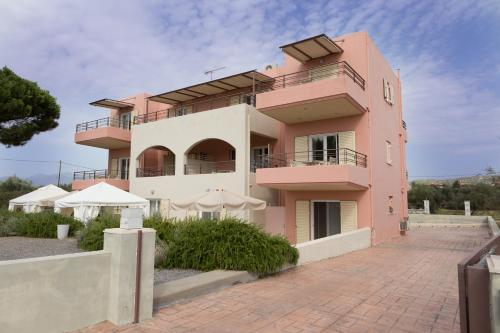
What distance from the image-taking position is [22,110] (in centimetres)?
1961

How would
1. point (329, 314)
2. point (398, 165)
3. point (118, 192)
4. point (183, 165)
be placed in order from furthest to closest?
1. point (398, 165)
2. point (183, 165)
3. point (118, 192)
4. point (329, 314)

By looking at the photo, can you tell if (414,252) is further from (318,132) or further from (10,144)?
(10,144)

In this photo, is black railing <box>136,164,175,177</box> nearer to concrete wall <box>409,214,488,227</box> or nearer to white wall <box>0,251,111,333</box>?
white wall <box>0,251,111,333</box>

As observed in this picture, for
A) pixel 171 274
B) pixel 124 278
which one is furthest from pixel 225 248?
pixel 124 278

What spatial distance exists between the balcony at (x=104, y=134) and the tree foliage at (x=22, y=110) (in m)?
2.45

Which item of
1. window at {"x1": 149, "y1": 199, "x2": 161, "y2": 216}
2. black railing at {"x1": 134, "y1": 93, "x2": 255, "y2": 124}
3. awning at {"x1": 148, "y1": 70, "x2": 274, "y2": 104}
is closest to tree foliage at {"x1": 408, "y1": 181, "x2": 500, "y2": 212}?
black railing at {"x1": 134, "y1": 93, "x2": 255, "y2": 124}

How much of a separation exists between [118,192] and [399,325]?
12.3 metres

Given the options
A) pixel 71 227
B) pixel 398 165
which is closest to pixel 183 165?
pixel 71 227

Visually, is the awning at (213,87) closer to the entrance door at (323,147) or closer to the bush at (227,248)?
the entrance door at (323,147)

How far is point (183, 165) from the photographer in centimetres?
1917

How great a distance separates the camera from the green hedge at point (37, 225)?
15320 mm

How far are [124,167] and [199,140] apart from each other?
33.2 feet

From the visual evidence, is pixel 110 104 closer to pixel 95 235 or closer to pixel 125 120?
pixel 125 120

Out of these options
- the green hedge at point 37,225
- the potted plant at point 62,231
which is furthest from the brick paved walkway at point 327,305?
the green hedge at point 37,225
